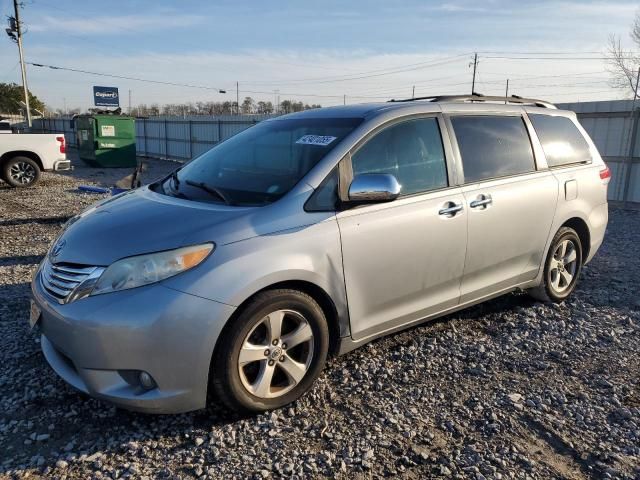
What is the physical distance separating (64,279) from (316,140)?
1.73 m

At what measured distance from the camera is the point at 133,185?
23.0ft

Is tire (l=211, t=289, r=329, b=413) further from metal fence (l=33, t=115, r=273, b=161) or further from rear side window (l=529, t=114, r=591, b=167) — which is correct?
metal fence (l=33, t=115, r=273, b=161)

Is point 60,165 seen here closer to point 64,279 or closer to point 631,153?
point 64,279

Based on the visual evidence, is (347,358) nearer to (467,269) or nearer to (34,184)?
(467,269)

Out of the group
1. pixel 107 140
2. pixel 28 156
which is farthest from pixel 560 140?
pixel 107 140

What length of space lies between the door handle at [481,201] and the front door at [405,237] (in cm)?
12

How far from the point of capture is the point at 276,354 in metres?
3.00

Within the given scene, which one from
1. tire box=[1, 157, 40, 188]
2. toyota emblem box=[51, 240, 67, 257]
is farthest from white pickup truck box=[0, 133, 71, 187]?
toyota emblem box=[51, 240, 67, 257]

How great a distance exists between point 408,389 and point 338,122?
5.93ft

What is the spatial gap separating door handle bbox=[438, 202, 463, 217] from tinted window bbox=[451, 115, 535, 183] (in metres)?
0.26

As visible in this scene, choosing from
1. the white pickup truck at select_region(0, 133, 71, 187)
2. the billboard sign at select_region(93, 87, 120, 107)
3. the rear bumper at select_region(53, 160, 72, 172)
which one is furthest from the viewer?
the billboard sign at select_region(93, 87, 120, 107)

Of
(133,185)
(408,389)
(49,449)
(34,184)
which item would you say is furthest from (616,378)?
(34,184)

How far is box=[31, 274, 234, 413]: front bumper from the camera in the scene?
2594mm

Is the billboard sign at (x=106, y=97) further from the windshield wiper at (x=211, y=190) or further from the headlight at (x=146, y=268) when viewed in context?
the headlight at (x=146, y=268)
